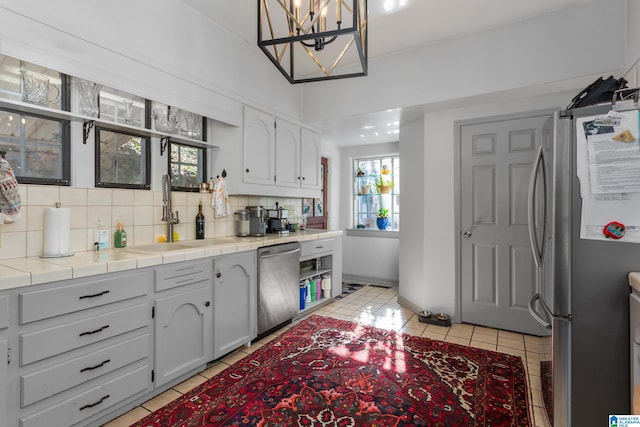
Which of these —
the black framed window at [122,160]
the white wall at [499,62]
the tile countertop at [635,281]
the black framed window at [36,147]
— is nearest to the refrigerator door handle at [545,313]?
the tile countertop at [635,281]

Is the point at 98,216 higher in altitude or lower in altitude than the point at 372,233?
higher

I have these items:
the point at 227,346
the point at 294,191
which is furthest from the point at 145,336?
the point at 294,191

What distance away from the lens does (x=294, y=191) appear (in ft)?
12.4

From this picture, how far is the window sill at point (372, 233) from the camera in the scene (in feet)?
15.9

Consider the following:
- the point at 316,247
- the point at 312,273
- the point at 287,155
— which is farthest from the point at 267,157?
the point at 312,273

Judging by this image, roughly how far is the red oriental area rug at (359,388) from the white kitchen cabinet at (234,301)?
0.57ft

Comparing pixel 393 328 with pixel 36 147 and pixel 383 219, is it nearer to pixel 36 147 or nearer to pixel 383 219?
pixel 383 219

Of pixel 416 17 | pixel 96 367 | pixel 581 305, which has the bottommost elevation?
pixel 96 367

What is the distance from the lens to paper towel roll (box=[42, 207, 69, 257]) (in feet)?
6.07

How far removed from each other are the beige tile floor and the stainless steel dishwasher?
18 centimetres

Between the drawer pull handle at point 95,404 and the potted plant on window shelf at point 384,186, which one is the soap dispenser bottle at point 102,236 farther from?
the potted plant on window shelf at point 384,186

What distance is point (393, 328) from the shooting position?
3.13 metres

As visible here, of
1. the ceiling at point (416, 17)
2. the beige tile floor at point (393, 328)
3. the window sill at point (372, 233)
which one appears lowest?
the beige tile floor at point (393, 328)

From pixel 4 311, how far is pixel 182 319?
0.92m
